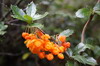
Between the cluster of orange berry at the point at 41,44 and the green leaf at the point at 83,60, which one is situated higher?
the cluster of orange berry at the point at 41,44

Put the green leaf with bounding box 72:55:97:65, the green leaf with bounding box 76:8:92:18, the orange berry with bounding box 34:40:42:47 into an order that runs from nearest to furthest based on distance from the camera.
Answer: the orange berry with bounding box 34:40:42:47
the green leaf with bounding box 72:55:97:65
the green leaf with bounding box 76:8:92:18

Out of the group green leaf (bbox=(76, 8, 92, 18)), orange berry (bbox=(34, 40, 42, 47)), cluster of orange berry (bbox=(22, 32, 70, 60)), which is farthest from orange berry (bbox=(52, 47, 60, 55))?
green leaf (bbox=(76, 8, 92, 18))

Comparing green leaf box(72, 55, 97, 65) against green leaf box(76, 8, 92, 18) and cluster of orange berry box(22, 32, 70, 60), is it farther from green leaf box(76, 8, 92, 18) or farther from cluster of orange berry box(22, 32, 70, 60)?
green leaf box(76, 8, 92, 18)

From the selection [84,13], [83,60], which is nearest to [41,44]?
[83,60]

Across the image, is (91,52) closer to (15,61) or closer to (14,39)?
(14,39)

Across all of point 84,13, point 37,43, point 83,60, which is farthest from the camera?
point 84,13

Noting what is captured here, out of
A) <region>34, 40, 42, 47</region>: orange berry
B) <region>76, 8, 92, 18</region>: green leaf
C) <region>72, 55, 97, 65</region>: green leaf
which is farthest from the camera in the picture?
<region>76, 8, 92, 18</region>: green leaf

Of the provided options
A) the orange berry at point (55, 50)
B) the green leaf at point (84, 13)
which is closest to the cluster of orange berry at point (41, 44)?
the orange berry at point (55, 50)

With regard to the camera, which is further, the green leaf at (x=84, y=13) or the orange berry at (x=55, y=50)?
the green leaf at (x=84, y=13)

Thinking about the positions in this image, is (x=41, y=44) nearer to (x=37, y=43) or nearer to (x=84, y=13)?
(x=37, y=43)

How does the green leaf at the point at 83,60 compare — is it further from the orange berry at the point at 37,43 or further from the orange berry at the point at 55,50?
the orange berry at the point at 37,43

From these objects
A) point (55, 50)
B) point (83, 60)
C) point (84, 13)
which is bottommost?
point (83, 60)

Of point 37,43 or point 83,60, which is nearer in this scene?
Answer: point 37,43
